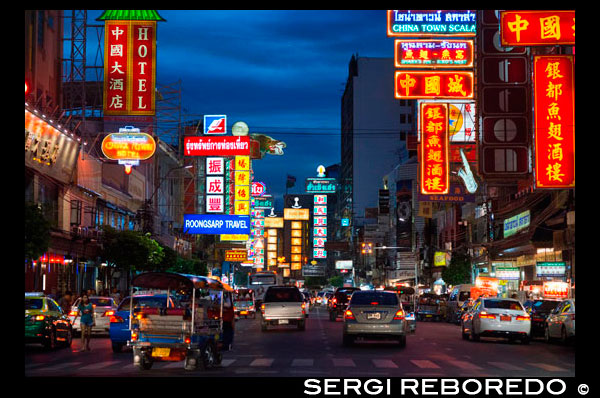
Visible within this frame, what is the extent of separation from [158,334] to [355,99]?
16521cm

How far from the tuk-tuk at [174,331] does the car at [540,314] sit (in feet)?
62.1

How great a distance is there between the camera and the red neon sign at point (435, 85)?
53094mm

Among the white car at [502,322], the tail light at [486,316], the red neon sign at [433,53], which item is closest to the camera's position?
the white car at [502,322]

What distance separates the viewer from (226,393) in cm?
1470

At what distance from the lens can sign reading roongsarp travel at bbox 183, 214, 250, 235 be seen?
77.1 meters

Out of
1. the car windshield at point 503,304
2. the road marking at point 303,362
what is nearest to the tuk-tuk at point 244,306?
the car windshield at point 503,304

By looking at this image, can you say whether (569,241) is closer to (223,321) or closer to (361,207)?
(223,321)

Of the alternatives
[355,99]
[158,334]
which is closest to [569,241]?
[158,334]

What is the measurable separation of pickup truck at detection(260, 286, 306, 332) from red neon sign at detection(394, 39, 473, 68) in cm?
1758

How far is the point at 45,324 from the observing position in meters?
28.0

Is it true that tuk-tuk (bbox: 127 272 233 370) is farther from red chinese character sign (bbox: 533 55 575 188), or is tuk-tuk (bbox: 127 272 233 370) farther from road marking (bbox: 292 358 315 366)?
red chinese character sign (bbox: 533 55 575 188)

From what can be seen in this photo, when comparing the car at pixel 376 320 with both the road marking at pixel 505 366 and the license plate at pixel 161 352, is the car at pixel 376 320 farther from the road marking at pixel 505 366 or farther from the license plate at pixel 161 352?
the license plate at pixel 161 352

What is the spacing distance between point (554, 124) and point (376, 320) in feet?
42.7

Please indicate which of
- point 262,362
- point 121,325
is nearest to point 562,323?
point 262,362
